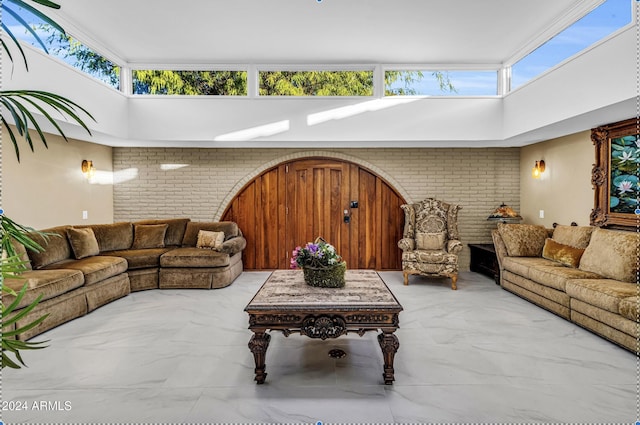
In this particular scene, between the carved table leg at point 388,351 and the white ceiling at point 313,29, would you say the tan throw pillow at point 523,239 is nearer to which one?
the white ceiling at point 313,29

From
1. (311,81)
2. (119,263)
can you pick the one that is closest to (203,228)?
(119,263)

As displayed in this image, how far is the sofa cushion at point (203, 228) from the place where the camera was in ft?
20.2

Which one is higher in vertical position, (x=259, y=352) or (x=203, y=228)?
(x=203, y=228)

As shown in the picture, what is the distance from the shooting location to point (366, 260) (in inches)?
268

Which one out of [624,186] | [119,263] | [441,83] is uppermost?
[441,83]

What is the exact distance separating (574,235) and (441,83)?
288 cm

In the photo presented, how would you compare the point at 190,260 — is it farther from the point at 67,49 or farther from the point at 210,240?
the point at 67,49

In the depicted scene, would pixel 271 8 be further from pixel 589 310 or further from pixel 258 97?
pixel 589 310

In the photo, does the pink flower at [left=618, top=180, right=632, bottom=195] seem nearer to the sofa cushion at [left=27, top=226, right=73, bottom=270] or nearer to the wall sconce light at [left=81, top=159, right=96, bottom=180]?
the sofa cushion at [left=27, top=226, right=73, bottom=270]

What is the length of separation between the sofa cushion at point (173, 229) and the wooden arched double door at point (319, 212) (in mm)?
771

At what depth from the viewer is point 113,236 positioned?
225 inches

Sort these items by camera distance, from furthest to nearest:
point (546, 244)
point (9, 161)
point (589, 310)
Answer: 1. point (546, 244)
2. point (9, 161)
3. point (589, 310)

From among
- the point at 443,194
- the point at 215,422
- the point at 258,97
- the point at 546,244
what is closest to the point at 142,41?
the point at 258,97

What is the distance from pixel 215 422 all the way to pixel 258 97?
463cm
